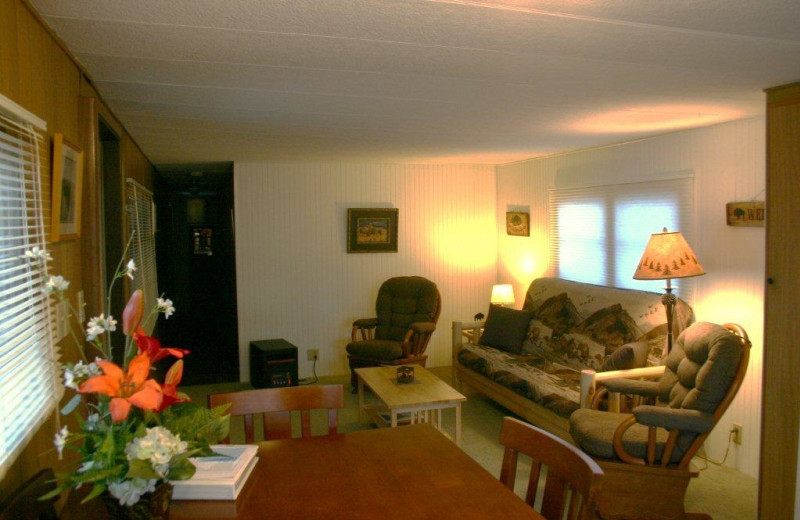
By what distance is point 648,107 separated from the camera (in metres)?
3.49

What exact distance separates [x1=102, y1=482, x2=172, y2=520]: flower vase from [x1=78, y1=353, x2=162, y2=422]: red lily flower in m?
0.21

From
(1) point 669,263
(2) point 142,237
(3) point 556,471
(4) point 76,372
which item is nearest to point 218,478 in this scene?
(4) point 76,372

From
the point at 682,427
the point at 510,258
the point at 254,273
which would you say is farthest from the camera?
the point at 510,258

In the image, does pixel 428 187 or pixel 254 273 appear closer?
pixel 254 273

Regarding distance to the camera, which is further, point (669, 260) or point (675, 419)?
point (669, 260)

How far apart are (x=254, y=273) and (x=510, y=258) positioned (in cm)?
273

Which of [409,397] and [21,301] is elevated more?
[21,301]

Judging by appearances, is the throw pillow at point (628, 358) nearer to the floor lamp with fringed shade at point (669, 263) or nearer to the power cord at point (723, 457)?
the floor lamp with fringed shade at point (669, 263)

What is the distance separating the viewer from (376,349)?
18.8 feet

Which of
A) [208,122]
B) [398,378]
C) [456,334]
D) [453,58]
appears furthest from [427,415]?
[453,58]

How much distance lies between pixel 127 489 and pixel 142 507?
0.28 ft

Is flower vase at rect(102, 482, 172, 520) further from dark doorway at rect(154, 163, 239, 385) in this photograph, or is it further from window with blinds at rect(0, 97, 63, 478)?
dark doorway at rect(154, 163, 239, 385)

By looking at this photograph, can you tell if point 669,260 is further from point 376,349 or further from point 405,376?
point 376,349

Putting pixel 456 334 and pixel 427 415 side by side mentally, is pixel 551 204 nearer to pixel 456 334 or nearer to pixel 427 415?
pixel 456 334
